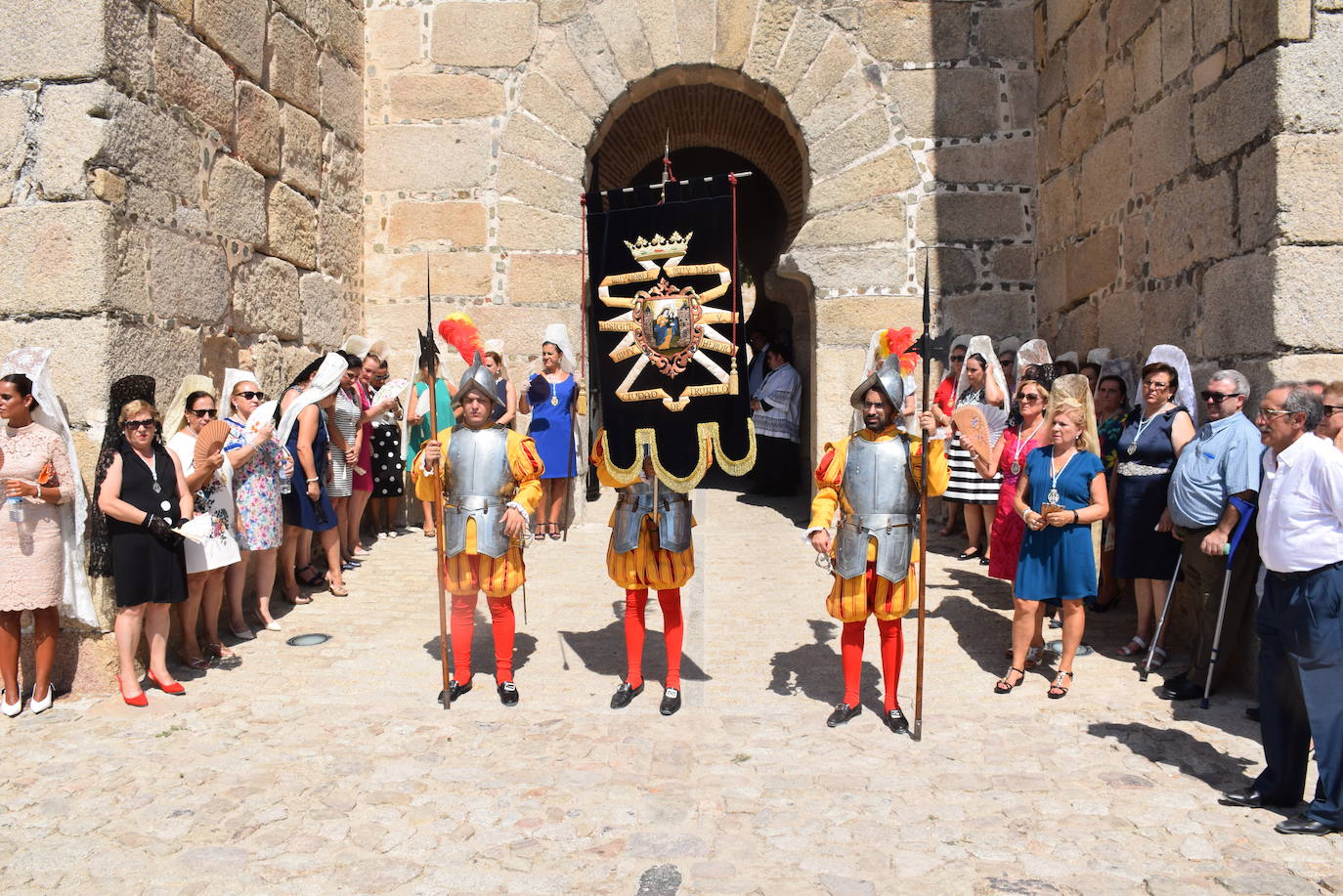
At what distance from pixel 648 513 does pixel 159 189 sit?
123 inches

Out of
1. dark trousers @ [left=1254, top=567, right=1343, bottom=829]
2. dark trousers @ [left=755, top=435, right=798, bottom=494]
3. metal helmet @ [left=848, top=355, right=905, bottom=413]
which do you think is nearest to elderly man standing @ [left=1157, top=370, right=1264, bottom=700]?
dark trousers @ [left=1254, top=567, right=1343, bottom=829]

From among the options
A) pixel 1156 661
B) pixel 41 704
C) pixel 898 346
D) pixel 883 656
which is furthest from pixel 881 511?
pixel 41 704

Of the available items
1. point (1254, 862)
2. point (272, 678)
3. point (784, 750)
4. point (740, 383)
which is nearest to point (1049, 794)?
point (1254, 862)

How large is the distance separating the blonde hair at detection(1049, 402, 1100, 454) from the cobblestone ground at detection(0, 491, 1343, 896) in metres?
1.10


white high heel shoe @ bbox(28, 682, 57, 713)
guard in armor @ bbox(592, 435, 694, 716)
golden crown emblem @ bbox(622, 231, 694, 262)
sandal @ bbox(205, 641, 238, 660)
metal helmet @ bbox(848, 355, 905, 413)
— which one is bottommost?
white high heel shoe @ bbox(28, 682, 57, 713)

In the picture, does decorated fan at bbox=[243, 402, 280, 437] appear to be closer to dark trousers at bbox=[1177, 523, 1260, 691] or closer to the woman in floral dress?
the woman in floral dress

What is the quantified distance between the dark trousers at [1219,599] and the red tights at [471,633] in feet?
10.0

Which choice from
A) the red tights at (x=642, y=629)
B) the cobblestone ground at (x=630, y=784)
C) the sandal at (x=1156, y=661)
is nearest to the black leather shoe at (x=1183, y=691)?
the cobblestone ground at (x=630, y=784)

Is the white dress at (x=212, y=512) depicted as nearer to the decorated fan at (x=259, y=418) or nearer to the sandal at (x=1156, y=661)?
the decorated fan at (x=259, y=418)

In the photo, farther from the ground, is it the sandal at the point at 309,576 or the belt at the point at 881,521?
the belt at the point at 881,521

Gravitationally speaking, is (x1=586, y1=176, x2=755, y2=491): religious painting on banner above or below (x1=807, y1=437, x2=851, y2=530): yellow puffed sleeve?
above

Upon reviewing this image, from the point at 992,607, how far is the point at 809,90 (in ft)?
14.0

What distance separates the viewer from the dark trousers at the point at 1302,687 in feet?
9.74

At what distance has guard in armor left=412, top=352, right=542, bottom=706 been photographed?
418 centimetres
